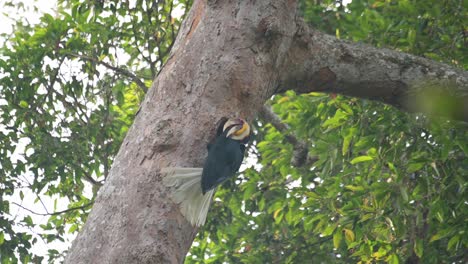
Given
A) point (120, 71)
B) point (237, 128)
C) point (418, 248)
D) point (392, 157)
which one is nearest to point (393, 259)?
point (418, 248)

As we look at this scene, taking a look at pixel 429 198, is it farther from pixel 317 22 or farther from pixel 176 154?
pixel 176 154

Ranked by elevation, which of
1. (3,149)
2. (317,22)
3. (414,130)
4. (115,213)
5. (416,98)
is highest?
(317,22)

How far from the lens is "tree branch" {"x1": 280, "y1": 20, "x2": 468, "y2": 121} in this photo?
122 inches

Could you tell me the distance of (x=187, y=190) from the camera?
235 cm

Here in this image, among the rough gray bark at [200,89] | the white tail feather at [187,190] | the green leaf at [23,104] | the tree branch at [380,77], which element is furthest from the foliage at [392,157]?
the green leaf at [23,104]

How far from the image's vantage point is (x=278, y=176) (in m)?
6.44

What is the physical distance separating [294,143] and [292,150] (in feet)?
0.19


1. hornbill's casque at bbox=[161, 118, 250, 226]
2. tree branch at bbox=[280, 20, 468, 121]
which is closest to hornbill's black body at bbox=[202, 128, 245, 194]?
hornbill's casque at bbox=[161, 118, 250, 226]

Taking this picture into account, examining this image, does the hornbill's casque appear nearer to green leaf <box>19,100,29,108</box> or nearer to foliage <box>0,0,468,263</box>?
foliage <box>0,0,468,263</box>

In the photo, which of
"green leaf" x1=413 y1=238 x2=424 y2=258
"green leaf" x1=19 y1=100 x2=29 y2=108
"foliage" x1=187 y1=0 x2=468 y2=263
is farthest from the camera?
"green leaf" x1=19 y1=100 x2=29 y2=108

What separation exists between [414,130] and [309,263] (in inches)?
77.5

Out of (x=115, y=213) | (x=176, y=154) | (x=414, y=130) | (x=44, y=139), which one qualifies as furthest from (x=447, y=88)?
(x=44, y=139)

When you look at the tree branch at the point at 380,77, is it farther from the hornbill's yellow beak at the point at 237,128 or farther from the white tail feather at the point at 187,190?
the white tail feather at the point at 187,190

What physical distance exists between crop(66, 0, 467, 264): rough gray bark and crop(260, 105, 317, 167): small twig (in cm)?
244
